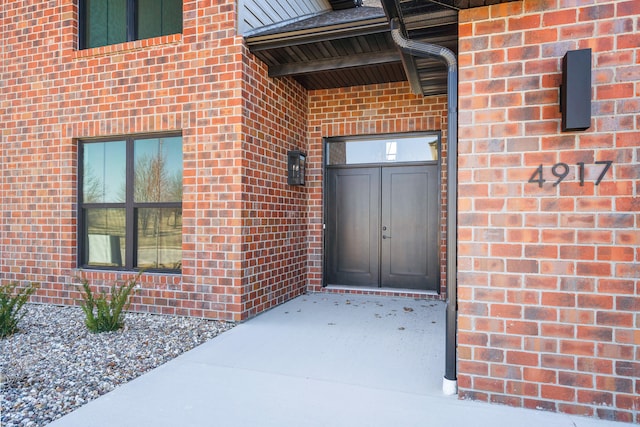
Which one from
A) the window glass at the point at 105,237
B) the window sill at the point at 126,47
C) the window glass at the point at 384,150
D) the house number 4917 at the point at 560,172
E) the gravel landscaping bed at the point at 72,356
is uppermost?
the window sill at the point at 126,47

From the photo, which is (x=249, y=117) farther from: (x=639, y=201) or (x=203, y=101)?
(x=639, y=201)

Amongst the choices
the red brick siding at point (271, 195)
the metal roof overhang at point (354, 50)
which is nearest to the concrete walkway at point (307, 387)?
the red brick siding at point (271, 195)

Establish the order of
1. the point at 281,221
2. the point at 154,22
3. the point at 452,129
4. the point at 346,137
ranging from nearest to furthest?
1. the point at 452,129
2. the point at 154,22
3. the point at 281,221
4. the point at 346,137

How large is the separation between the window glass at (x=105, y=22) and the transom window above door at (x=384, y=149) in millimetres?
3340

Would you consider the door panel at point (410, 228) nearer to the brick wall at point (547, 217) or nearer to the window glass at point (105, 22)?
the brick wall at point (547, 217)

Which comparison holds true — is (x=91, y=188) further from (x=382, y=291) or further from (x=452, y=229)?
(x=452, y=229)

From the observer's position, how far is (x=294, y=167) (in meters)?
5.81

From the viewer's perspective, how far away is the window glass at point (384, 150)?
233 inches

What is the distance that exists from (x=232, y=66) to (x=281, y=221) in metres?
2.13

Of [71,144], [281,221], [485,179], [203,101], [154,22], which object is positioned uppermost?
[154,22]

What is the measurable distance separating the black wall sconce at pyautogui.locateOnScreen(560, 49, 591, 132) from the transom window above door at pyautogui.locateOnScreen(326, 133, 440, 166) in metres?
3.52

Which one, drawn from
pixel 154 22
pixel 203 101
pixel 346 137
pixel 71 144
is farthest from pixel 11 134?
pixel 346 137

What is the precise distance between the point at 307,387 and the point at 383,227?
362 cm

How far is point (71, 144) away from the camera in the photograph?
5.27 m
